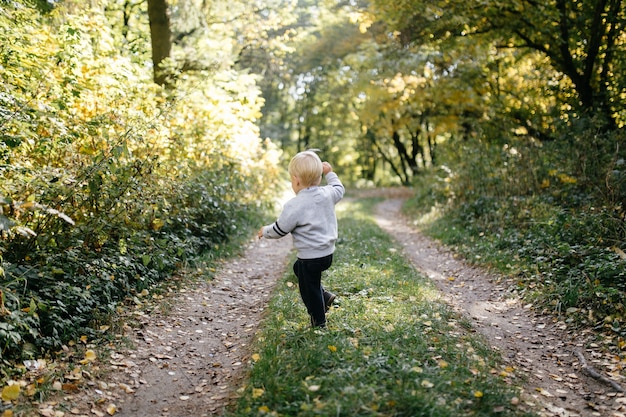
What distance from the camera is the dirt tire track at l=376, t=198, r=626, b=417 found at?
426 cm

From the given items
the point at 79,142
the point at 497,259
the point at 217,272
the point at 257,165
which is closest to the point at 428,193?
the point at 257,165

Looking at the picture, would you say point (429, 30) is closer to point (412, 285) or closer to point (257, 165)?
point (257, 165)

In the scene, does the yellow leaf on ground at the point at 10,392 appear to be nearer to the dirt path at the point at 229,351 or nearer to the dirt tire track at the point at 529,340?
the dirt path at the point at 229,351

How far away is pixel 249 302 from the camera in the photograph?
277 inches

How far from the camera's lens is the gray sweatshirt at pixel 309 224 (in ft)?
15.4

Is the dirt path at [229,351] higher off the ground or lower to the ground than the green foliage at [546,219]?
lower

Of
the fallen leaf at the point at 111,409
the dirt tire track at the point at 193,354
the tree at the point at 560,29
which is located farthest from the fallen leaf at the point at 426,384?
the tree at the point at 560,29

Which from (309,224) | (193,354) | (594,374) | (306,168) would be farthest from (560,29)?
(193,354)

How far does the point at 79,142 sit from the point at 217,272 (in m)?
2.99

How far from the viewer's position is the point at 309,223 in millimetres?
4719

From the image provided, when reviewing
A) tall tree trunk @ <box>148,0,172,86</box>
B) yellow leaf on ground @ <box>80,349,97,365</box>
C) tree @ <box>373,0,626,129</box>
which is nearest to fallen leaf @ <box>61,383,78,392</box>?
yellow leaf on ground @ <box>80,349,97,365</box>

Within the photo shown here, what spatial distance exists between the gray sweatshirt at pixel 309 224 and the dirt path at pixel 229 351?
4.33 ft

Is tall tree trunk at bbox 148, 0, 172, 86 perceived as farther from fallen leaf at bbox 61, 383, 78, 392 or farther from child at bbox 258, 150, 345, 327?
fallen leaf at bbox 61, 383, 78, 392

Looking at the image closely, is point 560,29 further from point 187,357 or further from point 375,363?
point 187,357
